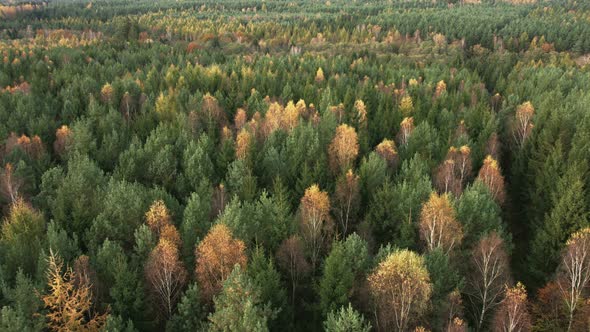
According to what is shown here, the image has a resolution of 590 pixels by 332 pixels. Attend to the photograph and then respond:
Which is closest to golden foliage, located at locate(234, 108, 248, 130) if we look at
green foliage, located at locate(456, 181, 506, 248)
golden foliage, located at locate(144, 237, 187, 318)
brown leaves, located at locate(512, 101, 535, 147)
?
golden foliage, located at locate(144, 237, 187, 318)

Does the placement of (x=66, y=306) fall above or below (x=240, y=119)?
above

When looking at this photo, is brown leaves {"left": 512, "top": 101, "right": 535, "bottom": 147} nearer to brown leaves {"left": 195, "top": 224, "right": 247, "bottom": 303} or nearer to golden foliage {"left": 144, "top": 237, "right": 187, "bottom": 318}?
brown leaves {"left": 195, "top": 224, "right": 247, "bottom": 303}

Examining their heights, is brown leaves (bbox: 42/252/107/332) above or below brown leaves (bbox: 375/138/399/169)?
above

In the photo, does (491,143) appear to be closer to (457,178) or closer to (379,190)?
(457,178)

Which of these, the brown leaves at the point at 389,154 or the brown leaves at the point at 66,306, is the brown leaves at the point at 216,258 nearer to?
the brown leaves at the point at 66,306

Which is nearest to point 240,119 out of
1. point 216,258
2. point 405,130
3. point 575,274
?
point 405,130

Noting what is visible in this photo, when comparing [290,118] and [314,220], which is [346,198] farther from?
[290,118]

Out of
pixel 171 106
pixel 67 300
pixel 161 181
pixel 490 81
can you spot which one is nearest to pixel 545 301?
pixel 67 300
